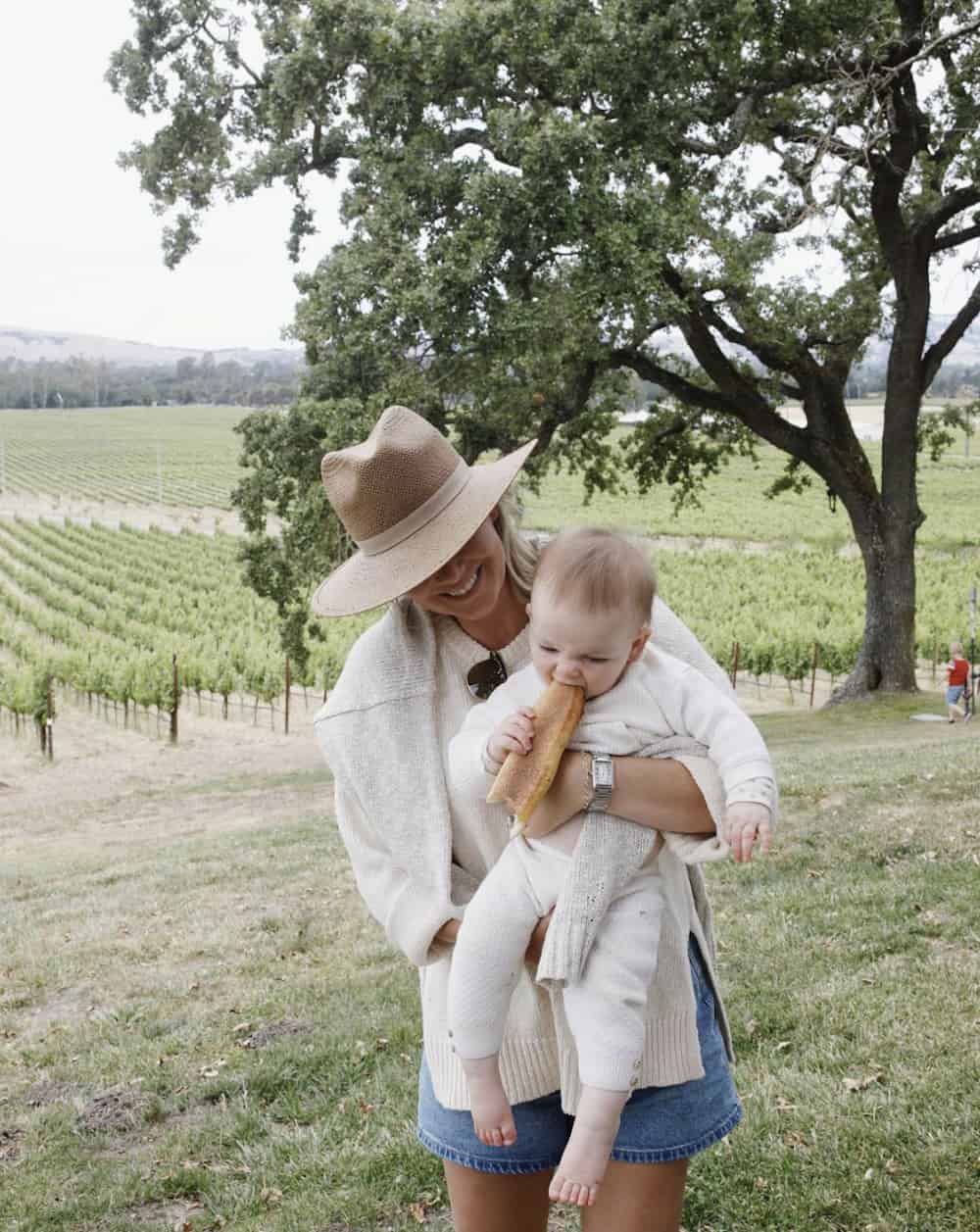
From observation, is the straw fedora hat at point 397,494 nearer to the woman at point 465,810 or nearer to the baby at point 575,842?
the woman at point 465,810

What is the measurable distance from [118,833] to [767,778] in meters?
12.8

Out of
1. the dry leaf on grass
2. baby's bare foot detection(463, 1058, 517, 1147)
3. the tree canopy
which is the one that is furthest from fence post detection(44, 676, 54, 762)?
baby's bare foot detection(463, 1058, 517, 1147)

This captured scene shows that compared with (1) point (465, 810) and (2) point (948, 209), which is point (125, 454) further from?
(1) point (465, 810)

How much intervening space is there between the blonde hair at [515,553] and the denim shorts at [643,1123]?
25.8 inches

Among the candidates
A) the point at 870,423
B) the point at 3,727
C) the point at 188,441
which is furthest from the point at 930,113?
the point at 188,441

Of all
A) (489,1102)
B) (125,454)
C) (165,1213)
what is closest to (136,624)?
(165,1213)

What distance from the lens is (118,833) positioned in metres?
13.5

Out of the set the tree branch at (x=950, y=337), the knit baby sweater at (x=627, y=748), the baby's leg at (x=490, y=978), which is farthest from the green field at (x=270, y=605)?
the tree branch at (x=950, y=337)

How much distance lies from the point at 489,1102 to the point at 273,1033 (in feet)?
11.9

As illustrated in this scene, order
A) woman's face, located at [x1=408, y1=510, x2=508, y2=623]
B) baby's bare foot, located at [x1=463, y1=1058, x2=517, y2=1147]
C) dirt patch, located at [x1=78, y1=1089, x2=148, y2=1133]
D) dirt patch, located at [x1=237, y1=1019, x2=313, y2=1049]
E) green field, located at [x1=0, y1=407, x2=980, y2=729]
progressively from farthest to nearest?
green field, located at [x1=0, y1=407, x2=980, y2=729], dirt patch, located at [x1=237, y1=1019, x2=313, y2=1049], dirt patch, located at [x1=78, y1=1089, x2=148, y2=1133], woman's face, located at [x1=408, y1=510, x2=508, y2=623], baby's bare foot, located at [x1=463, y1=1058, x2=517, y2=1147]

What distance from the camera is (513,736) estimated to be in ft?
5.70

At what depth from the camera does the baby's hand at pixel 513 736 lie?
5.67 ft

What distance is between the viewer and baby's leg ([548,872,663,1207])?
5.68ft

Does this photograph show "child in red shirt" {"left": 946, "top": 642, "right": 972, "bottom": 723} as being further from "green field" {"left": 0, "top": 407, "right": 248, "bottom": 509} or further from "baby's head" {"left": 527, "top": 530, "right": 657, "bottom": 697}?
"green field" {"left": 0, "top": 407, "right": 248, "bottom": 509}
